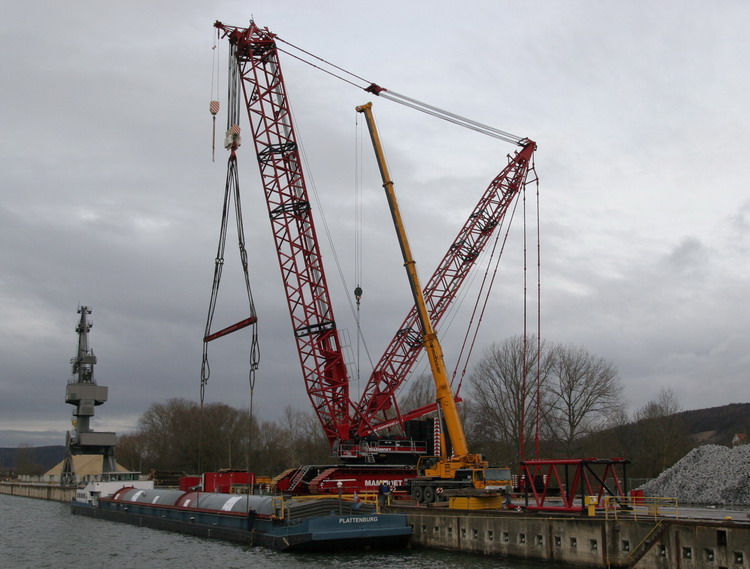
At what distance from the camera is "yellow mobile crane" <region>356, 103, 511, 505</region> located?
3938 centimetres

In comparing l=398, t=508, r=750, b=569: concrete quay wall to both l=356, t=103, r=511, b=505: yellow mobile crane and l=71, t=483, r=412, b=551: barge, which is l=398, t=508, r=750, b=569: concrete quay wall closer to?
l=71, t=483, r=412, b=551: barge

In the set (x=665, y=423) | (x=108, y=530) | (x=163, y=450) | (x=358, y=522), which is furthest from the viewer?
(x=163, y=450)

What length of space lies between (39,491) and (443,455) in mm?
87389

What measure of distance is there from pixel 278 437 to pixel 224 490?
71.4 metres

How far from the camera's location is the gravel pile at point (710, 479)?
43.6m

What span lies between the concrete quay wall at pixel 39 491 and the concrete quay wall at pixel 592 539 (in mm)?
73611

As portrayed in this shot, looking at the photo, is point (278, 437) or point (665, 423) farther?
point (278, 437)

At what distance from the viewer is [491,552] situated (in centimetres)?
3200

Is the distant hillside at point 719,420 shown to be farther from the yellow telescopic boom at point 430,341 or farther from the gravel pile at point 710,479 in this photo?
the yellow telescopic boom at point 430,341

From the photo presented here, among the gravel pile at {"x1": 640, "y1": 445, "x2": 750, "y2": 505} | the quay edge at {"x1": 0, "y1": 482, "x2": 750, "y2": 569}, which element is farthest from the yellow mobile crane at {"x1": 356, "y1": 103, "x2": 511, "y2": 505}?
the gravel pile at {"x1": 640, "y1": 445, "x2": 750, "y2": 505}

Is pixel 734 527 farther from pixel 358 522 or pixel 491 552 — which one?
pixel 358 522

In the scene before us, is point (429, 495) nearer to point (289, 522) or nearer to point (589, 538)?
point (289, 522)

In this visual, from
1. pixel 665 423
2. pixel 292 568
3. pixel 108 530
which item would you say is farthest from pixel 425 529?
pixel 665 423

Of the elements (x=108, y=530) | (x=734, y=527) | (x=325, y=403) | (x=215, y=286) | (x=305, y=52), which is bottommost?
(x=108, y=530)
